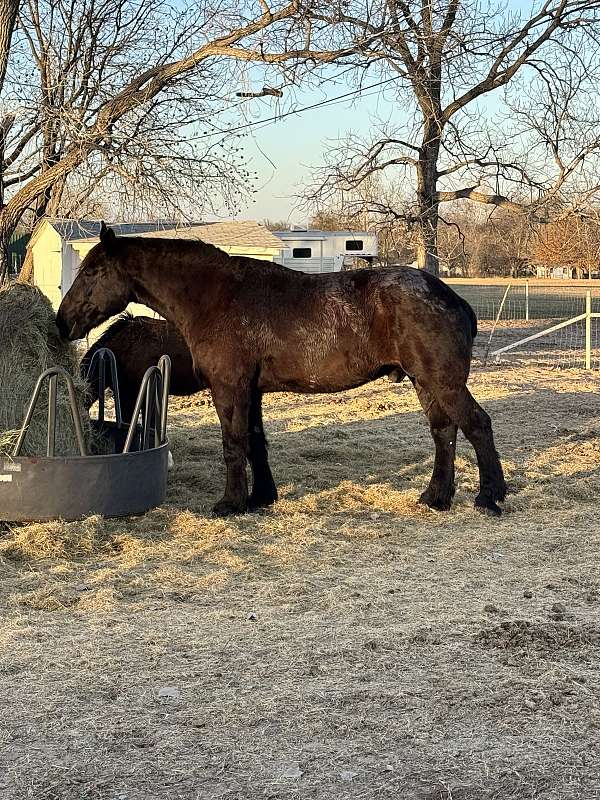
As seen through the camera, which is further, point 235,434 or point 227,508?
point 235,434

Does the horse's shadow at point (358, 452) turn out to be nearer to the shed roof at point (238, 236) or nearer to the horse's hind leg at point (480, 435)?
the horse's hind leg at point (480, 435)

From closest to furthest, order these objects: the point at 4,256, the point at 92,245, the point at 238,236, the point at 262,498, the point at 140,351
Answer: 1. the point at 262,498
2. the point at 4,256
3. the point at 140,351
4. the point at 92,245
5. the point at 238,236

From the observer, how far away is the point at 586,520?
6.36 meters

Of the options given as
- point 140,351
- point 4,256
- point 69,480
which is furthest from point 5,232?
point 69,480

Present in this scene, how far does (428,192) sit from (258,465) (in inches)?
349

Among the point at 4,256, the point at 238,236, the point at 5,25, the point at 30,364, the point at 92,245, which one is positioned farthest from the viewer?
the point at 238,236

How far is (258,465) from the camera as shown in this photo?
22.6ft

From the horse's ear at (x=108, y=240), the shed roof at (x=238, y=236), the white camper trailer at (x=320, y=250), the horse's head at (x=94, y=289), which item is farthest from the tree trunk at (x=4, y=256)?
the white camper trailer at (x=320, y=250)

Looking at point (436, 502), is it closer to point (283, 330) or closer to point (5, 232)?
point (283, 330)

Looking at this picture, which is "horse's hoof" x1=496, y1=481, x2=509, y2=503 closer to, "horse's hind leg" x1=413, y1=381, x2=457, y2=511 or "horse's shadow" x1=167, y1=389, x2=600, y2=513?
"horse's hind leg" x1=413, y1=381, x2=457, y2=511

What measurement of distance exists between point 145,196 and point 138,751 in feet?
18.7

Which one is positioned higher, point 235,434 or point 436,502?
point 235,434

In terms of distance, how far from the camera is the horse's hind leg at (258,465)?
688 centimetres

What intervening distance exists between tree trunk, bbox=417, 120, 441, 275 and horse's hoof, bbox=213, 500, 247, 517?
8.76m
